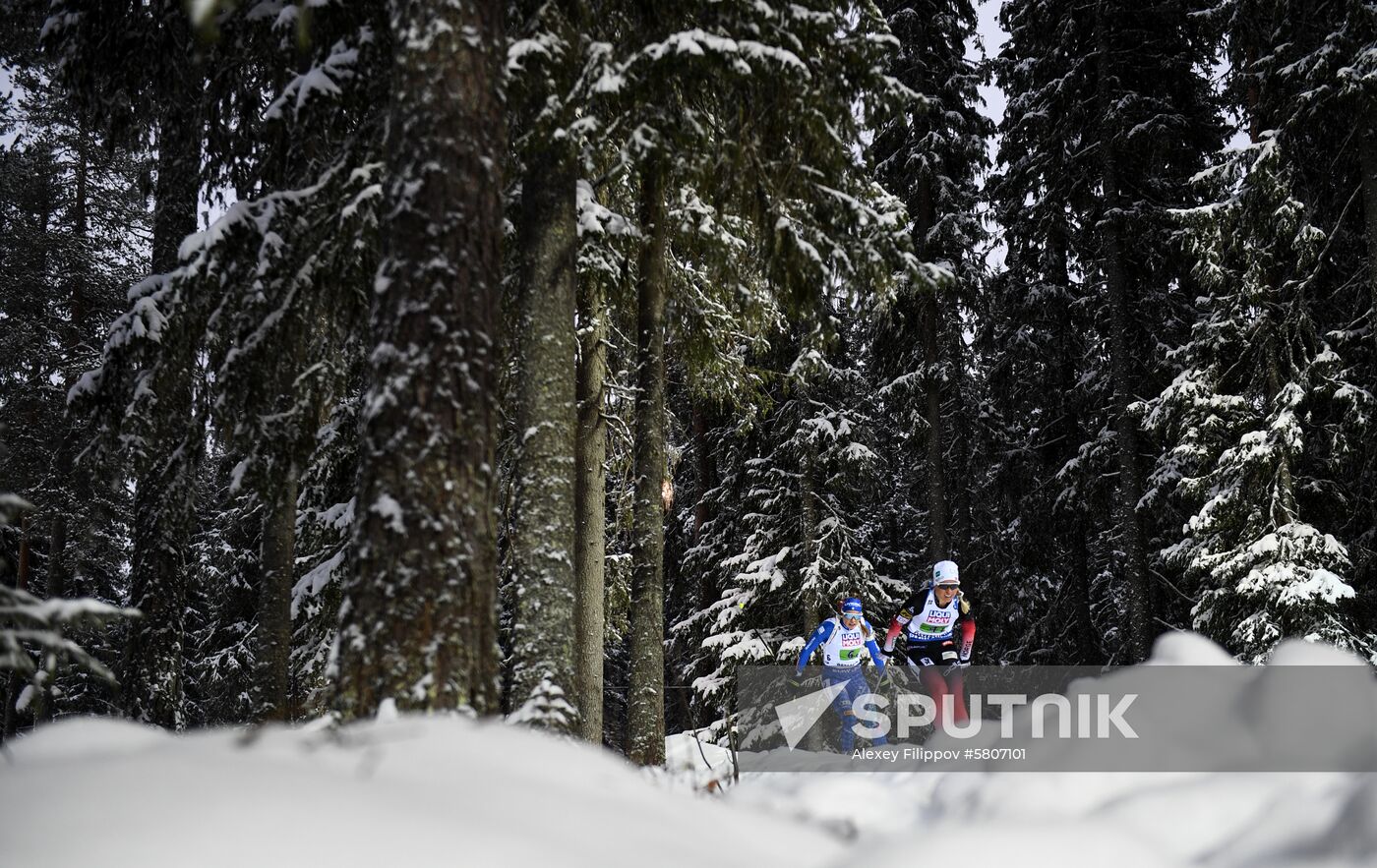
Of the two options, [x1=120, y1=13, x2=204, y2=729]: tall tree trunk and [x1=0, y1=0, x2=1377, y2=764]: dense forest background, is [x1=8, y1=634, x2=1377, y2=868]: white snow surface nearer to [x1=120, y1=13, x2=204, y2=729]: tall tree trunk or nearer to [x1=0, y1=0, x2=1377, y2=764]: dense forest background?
[x1=0, y1=0, x2=1377, y2=764]: dense forest background

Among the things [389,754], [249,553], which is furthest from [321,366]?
[249,553]

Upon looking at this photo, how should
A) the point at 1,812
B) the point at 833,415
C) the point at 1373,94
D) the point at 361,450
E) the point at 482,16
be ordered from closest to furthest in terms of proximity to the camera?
the point at 1,812, the point at 361,450, the point at 482,16, the point at 1373,94, the point at 833,415

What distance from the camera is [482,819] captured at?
230cm

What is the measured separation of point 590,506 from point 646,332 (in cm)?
209

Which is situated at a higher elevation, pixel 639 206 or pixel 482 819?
pixel 639 206

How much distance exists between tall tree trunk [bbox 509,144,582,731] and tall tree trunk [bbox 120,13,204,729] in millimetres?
3765

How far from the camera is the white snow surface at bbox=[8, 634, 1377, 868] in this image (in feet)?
6.69

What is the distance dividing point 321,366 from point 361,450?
14.9 feet

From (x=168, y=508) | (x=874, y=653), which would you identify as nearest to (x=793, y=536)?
(x=874, y=653)

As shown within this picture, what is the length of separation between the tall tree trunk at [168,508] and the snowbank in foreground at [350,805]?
6.75m

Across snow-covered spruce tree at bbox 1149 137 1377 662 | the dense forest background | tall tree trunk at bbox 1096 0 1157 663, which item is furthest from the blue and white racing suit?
tall tree trunk at bbox 1096 0 1157 663

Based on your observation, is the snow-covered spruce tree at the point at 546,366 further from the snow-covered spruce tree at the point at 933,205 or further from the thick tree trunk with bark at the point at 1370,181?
the snow-covered spruce tree at the point at 933,205

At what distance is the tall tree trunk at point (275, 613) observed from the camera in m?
9.09

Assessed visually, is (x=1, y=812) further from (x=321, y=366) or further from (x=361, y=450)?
(x=321, y=366)
